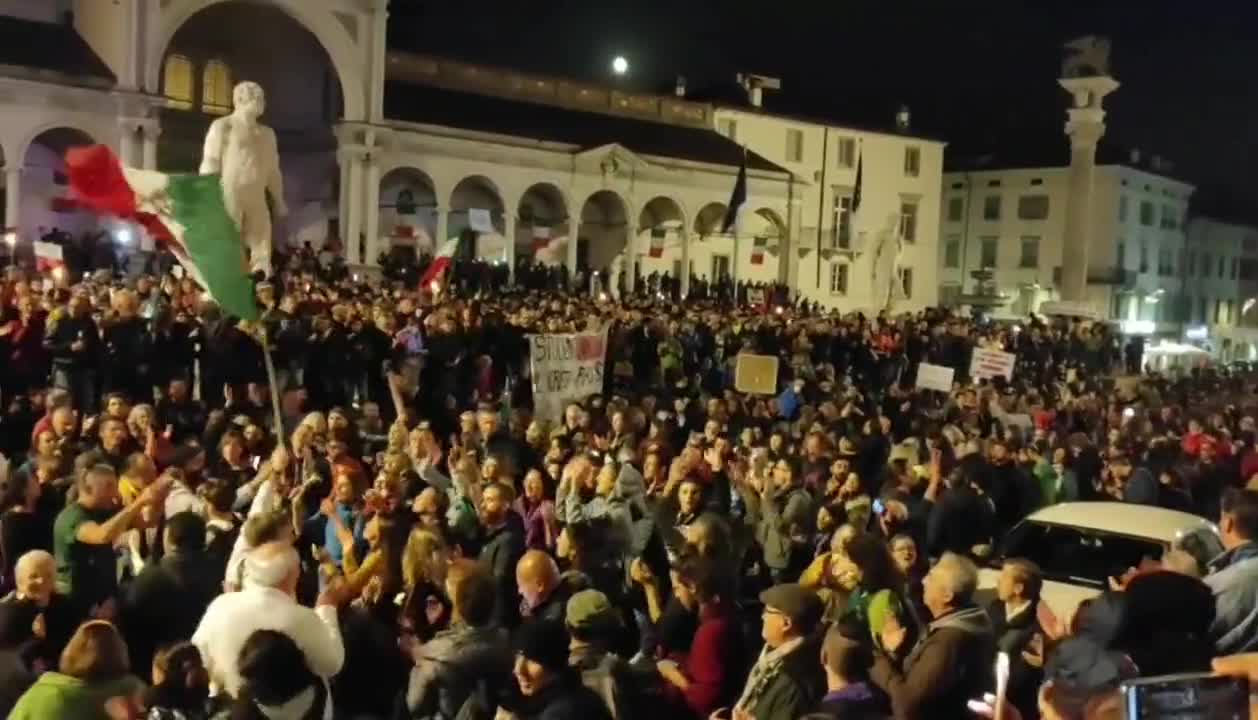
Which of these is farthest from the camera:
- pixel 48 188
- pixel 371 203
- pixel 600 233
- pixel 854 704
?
pixel 600 233

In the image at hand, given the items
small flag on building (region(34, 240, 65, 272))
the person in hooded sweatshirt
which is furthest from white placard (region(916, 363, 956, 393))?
the person in hooded sweatshirt

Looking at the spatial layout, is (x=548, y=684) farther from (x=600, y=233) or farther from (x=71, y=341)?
(x=600, y=233)

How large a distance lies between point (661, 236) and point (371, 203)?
42.2 ft

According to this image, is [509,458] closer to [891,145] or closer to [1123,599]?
[1123,599]

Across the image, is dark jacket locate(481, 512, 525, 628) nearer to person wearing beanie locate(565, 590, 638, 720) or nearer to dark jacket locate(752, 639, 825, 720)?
person wearing beanie locate(565, 590, 638, 720)

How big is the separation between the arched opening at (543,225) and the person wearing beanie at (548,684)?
3479 centimetres

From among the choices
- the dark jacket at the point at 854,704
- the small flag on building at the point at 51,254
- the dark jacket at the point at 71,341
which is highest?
the small flag on building at the point at 51,254

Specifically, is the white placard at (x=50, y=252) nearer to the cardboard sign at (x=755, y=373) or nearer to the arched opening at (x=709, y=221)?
the cardboard sign at (x=755, y=373)

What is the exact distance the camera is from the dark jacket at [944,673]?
16.5 ft

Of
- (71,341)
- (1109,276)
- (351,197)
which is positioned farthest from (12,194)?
(1109,276)

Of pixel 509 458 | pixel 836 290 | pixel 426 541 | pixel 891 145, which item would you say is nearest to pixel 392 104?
pixel 836 290

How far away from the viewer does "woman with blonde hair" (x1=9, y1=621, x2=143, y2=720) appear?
454 cm

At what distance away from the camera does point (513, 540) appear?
24.2 feet

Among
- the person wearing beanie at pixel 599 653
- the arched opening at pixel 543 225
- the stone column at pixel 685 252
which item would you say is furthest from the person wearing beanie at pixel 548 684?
the stone column at pixel 685 252
